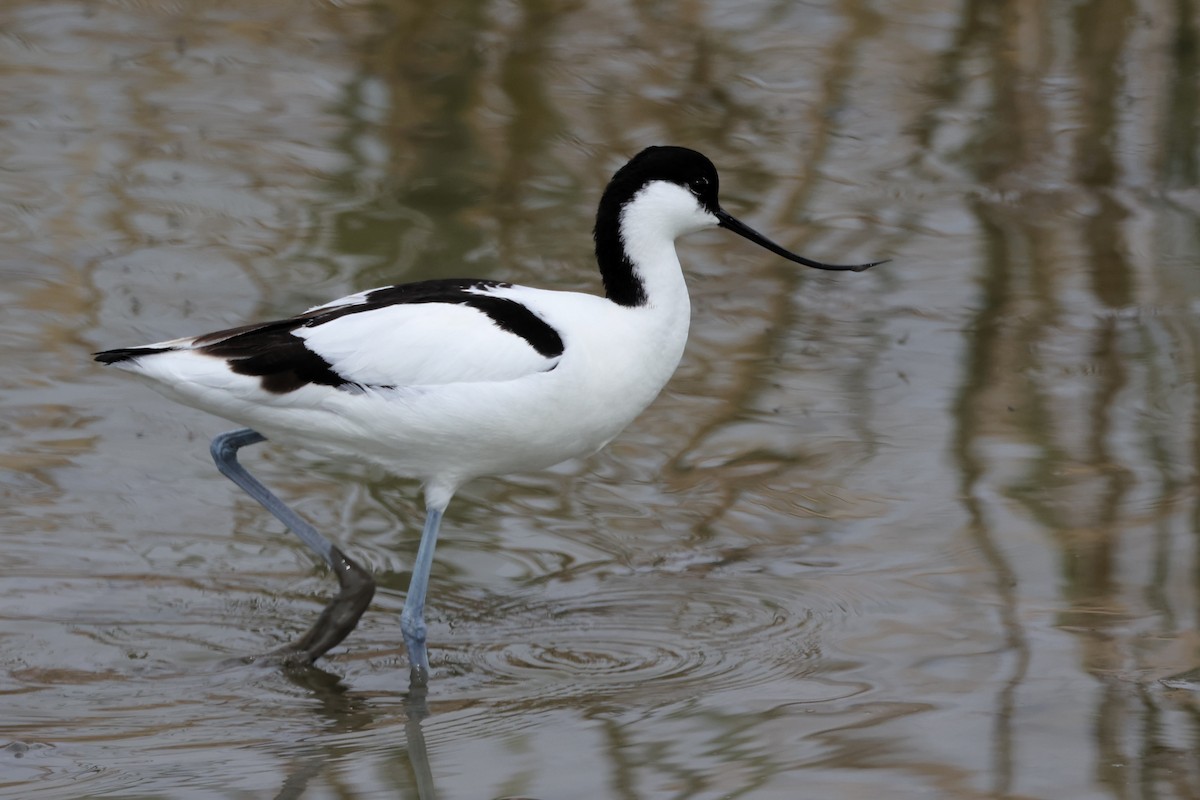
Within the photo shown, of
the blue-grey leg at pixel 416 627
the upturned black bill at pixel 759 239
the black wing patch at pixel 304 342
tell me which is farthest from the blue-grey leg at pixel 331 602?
the upturned black bill at pixel 759 239

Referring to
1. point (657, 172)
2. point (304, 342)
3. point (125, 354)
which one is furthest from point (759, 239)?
point (125, 354)

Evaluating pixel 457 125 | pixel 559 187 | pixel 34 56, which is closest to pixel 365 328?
pixel 559 187

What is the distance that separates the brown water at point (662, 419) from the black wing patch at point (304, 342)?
32.8 inches

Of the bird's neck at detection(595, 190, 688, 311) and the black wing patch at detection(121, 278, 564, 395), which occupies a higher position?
the bird's neck at detection(595, 190, 688, 311)

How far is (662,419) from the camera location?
270 inches

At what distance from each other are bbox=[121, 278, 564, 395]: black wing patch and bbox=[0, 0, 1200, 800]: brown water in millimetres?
834

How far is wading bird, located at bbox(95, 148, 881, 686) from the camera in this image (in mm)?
5020

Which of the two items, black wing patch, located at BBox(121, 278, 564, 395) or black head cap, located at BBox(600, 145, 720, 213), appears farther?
black head cap, located at BBox(600, 145, 720, 213)

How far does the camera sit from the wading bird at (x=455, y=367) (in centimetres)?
502

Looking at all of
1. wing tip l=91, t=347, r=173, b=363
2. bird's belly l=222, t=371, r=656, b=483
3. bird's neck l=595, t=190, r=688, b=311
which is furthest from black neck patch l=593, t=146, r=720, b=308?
wing tip l=91, t=347, r=173, b=363

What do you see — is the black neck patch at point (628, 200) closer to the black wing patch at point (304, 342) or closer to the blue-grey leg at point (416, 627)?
the black wing patch at point (304, 342)

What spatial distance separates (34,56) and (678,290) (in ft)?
20.1

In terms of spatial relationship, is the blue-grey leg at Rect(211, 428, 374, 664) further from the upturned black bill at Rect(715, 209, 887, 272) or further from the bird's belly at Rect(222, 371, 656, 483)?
the upturned black bill at Rect(715, 209, 887, 272)

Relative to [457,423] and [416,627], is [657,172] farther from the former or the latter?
[416,627]
